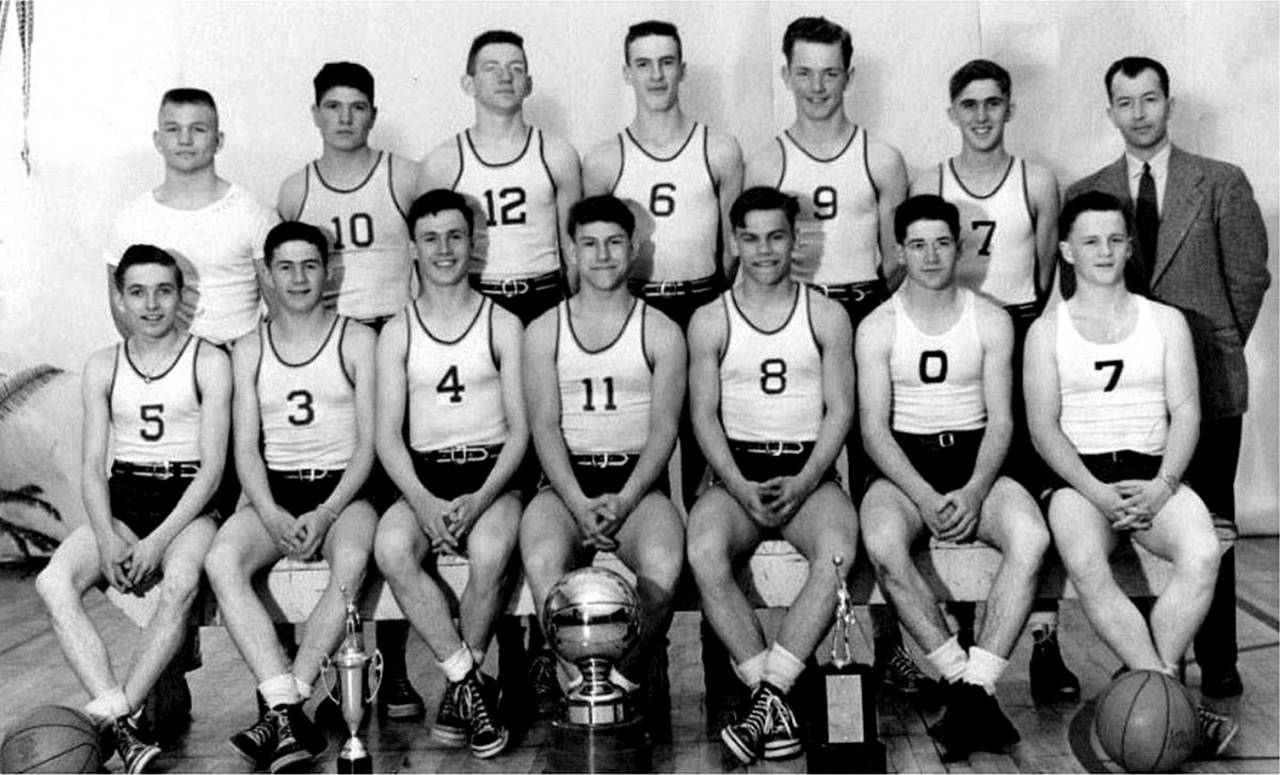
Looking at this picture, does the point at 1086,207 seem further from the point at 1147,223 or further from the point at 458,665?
the point at 458,665

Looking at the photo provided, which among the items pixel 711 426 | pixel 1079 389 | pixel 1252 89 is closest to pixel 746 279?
pixel 711 426

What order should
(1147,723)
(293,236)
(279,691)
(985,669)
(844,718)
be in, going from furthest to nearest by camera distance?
(293,236) < (279,691) < (985,669) < (844,718) < (1147,723)

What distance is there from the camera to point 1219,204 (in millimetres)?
5645

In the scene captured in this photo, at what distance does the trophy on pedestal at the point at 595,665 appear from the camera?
15.6ft

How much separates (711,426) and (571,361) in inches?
18.1

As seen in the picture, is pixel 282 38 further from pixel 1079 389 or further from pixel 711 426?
pixel 1079 389

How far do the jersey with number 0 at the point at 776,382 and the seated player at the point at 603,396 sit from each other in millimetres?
176

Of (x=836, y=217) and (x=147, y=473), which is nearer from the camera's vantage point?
(x=147, y=473)

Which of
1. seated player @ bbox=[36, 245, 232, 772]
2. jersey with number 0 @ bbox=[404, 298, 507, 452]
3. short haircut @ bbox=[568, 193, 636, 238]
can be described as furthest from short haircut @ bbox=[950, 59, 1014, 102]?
seated player @ bbox=[36, 245, 232, 772]

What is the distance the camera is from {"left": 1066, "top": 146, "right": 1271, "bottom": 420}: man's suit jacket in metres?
5.64

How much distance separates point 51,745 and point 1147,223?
11.4 ft

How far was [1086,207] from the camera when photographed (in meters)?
5.34

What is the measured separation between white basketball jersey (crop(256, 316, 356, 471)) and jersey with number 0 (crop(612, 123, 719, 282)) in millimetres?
→ 1094

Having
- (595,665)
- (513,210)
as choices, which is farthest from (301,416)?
(595,665)
